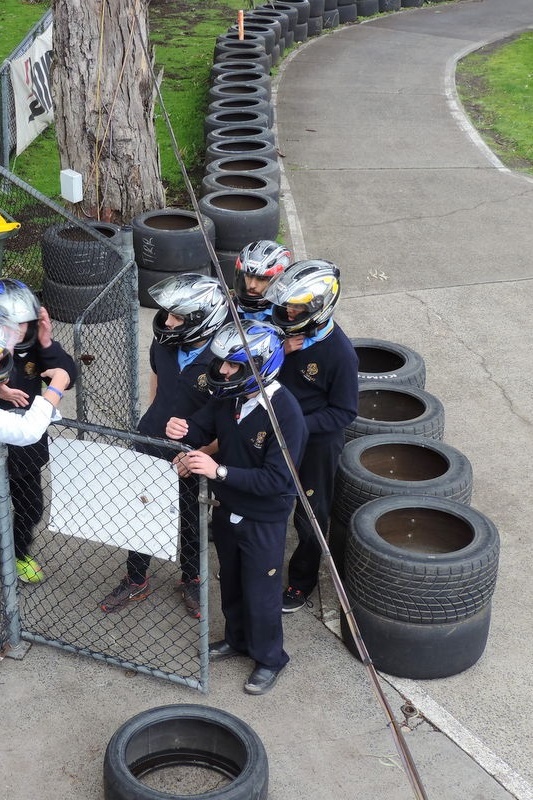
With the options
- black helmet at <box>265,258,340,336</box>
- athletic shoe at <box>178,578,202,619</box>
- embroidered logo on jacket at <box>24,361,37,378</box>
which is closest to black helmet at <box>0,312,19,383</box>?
embroidered logo on jacket at <box>24,361,37,378</box>

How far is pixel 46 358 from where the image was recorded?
5691 millimetres

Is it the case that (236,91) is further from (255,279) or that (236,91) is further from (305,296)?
(305,296)

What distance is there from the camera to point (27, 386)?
573 cm

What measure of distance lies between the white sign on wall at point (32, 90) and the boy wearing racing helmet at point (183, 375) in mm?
9535

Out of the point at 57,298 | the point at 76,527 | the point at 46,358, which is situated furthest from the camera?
the point at 57,298

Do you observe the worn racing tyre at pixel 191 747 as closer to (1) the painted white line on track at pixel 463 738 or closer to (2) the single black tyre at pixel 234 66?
(1) the painted white line on track at pixel 463 738

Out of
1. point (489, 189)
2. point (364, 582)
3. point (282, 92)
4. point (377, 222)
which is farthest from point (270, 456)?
point (282, 92)

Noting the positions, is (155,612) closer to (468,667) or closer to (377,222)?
(468,667)

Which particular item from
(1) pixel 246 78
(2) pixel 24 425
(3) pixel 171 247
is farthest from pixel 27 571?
(1) pixel 246 78

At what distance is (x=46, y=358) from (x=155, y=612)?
5.29 feet

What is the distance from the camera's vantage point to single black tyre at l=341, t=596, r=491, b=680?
525 centimetres

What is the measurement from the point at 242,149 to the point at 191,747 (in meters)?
9.22

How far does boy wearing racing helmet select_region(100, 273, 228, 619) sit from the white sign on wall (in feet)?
31.3

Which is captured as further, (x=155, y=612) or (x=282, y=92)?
(x=282, y=92)
